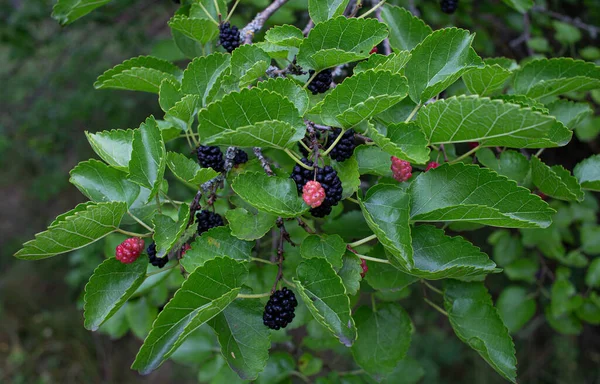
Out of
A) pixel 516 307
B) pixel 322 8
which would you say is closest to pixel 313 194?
pixel 322 8

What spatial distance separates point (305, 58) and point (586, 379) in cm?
331

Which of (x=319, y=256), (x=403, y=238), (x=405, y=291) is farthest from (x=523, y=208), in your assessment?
(x=405, y=291)

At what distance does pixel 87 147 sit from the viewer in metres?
3.84

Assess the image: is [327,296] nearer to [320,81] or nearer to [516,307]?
[320,81]

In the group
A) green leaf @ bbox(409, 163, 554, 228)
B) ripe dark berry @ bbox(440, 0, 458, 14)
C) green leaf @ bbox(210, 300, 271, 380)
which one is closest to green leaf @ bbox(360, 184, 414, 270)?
green leaf @ bbox(409, 163, 554, 228)

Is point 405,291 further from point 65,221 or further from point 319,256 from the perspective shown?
point 65,221

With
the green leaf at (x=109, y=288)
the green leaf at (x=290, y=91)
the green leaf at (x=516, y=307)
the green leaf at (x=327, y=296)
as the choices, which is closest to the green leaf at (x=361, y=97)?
the green leaf at (x=290, y=91)

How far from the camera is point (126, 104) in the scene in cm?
280

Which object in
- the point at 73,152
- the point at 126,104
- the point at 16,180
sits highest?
the point at 126,104

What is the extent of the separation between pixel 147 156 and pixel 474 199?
0.55 metres

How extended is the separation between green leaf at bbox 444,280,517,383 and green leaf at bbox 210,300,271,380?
1.26ft

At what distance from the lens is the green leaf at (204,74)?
78cm

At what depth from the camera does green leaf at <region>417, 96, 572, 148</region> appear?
60 cm

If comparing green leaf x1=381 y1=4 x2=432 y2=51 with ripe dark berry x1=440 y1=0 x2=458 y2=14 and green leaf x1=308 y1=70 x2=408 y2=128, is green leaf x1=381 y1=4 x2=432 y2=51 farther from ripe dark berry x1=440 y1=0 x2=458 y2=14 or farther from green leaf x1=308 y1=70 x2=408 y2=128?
ripe dark berry x1=440 y1=0 x2=458 y2=14
